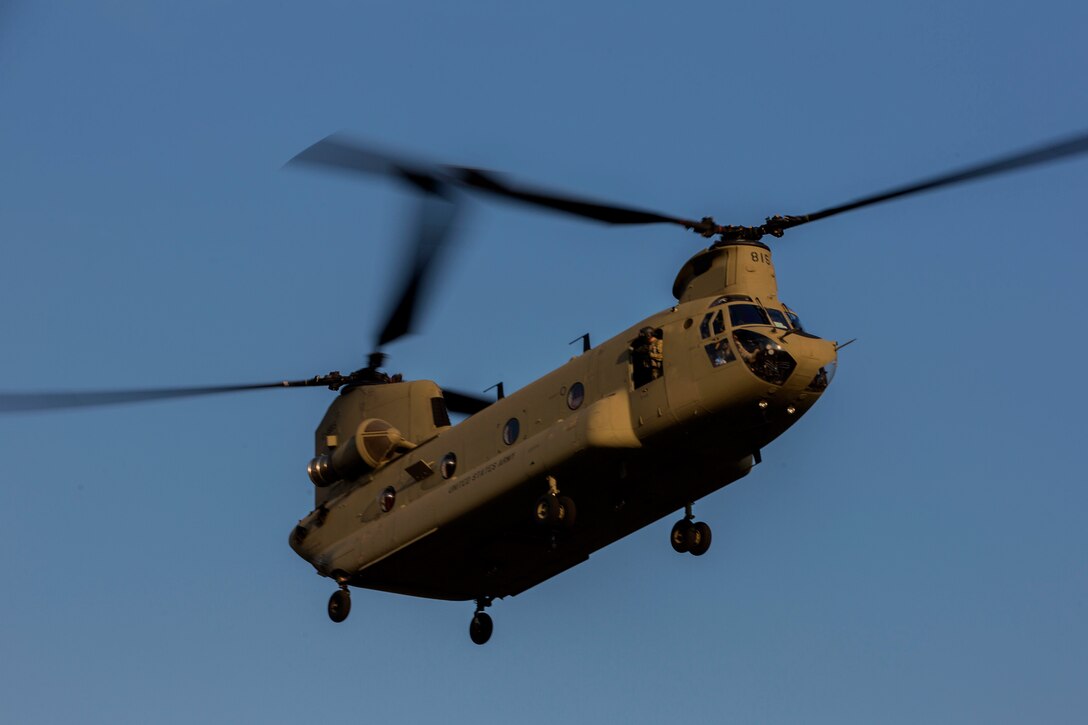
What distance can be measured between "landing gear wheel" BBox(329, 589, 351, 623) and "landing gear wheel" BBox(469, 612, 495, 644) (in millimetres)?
2844

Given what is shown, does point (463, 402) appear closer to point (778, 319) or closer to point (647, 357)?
point (647, 357)

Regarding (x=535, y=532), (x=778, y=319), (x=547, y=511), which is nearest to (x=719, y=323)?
(x=778, y=319)

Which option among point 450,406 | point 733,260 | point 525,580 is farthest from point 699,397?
point 450,406

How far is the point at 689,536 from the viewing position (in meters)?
33.8

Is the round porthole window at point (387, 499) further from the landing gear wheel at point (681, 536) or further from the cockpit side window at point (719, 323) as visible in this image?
the cockpit side window at point (719, 323)

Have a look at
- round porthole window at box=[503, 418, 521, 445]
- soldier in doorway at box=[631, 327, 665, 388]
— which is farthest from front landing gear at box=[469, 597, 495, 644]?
soldier in doorway at box=[631, 327, 665, 388]

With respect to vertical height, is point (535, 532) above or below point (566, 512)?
above

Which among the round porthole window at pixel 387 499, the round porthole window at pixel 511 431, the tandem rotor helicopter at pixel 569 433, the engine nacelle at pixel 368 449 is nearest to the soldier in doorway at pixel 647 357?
the tandem rotor helicopter at pixel 569 433

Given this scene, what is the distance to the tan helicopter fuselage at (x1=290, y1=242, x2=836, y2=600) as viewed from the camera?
3077 cm

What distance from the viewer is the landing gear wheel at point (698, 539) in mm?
33688

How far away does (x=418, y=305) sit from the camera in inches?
1499

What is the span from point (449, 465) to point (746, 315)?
7.57 meters

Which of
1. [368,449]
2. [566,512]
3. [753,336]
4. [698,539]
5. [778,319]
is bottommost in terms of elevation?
[566,512]

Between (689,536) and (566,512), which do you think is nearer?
(566,512)
